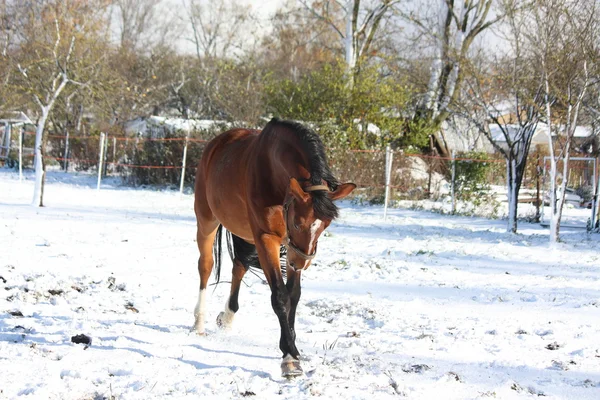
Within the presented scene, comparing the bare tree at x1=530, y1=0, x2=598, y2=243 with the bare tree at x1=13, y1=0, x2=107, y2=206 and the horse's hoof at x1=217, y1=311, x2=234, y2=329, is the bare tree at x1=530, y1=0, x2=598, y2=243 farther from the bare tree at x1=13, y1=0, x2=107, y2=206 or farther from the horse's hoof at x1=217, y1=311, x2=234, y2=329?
the bare tree at x1=13, y1=0, x2=107, y2=206

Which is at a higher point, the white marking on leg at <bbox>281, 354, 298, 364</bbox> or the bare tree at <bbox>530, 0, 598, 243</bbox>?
the bare tree at <bbox>530, 0, 598, 243</bbox>

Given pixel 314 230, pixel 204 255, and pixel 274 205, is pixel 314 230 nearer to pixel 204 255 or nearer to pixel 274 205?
pixel 274 205

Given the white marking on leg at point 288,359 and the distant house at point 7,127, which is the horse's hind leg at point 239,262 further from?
the distant house at point 7,127

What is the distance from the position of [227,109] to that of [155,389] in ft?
69.5

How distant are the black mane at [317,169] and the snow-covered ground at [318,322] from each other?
1003mm

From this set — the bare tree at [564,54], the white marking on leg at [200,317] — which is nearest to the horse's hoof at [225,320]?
the white marking on leg at [200,317]

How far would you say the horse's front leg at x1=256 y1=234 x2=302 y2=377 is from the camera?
383 centimetres

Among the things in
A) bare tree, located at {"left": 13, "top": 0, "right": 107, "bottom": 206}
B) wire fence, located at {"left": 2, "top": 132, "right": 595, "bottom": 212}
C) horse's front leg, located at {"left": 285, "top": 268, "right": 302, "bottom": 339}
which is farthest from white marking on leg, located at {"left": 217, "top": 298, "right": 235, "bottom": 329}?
wire fence, located at {"left": 2, "top": 132, "right": 595, "bottom": 212}

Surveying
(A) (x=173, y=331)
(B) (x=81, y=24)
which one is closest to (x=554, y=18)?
(A) (x=173, y=331)

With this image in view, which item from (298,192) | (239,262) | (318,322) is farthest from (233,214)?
(298,192)

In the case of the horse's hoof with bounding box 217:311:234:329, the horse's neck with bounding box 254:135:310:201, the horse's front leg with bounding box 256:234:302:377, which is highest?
the horse's neck with bounding box 254:135:310:201

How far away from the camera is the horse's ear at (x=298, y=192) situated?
3.64 m

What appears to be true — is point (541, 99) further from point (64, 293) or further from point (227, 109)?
point (227, 109)

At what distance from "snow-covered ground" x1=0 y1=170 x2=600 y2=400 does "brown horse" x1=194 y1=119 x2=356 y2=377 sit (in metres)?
0.39
